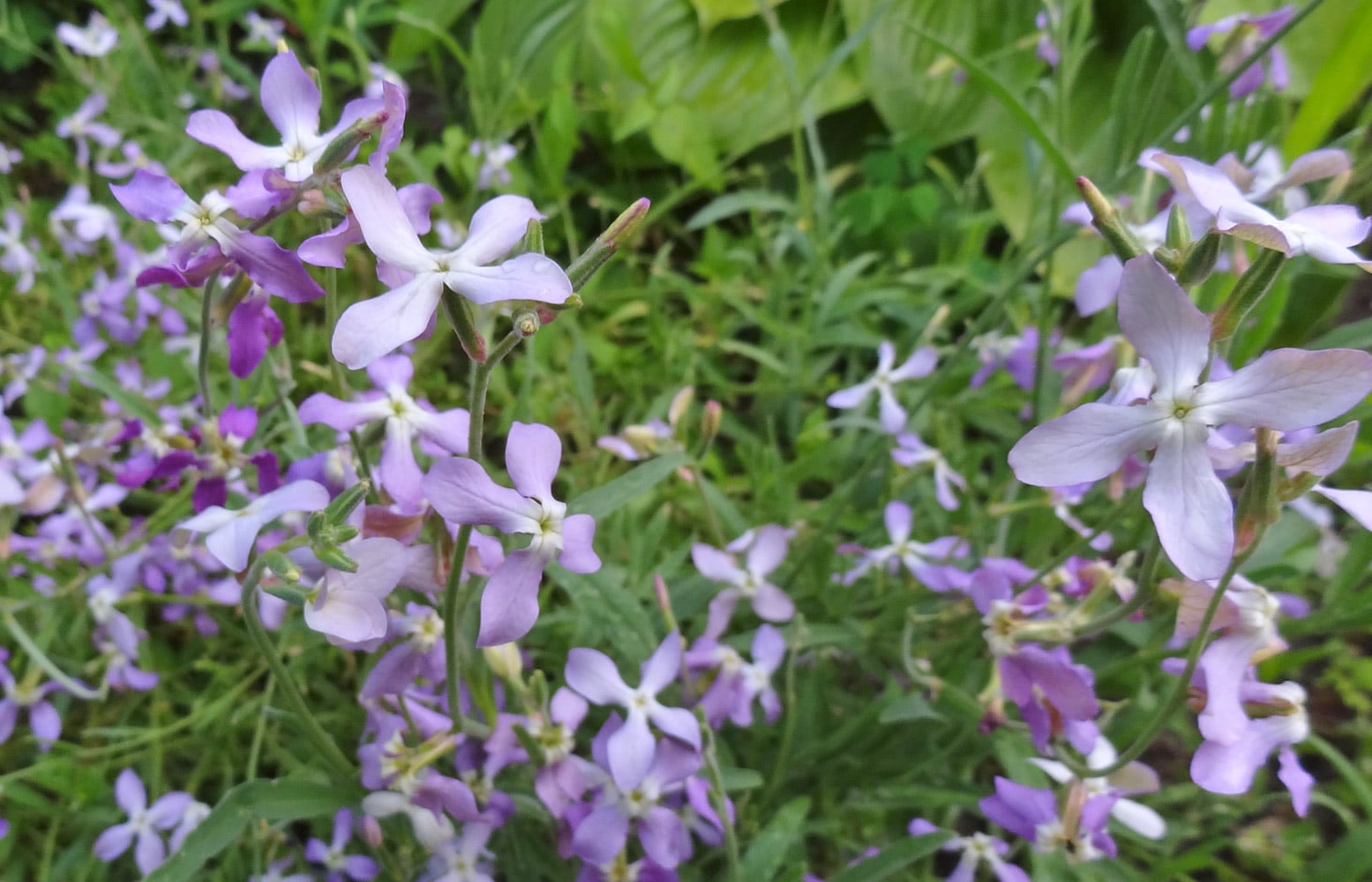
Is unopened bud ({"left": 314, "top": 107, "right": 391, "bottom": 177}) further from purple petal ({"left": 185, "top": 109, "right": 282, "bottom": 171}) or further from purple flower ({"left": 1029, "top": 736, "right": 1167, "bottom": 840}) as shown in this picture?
purple flower ({"left": 1029, "top": 736, "right": 1167, "bottom": 840})

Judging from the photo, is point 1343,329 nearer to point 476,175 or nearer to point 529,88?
point 476,175

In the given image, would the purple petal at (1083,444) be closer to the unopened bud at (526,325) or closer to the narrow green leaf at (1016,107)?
the unopened bud at (526,325)

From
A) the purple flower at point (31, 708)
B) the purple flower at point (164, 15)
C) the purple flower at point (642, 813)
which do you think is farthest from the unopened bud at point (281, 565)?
the purple flower at point (164, 15)

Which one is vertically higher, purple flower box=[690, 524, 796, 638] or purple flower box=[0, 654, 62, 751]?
purple flower box=[0, 654, 62, 751]

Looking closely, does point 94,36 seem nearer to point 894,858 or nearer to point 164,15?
point 164,15

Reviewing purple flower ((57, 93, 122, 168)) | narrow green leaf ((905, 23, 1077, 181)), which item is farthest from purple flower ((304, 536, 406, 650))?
purple flower ((57, 93, 122, 168))

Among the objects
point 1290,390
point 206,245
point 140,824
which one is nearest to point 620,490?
point 206,245

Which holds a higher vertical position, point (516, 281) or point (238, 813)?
point (516, 281)
